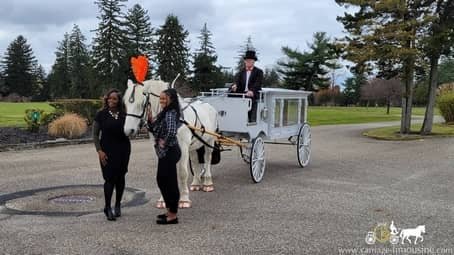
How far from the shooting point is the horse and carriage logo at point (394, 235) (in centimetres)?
579

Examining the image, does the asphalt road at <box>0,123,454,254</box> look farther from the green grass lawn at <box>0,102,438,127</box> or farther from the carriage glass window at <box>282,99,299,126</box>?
the green grass lawn at <box>0,102,438,127</box>

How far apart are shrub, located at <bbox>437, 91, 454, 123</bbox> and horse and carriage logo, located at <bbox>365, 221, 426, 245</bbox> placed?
27.3m

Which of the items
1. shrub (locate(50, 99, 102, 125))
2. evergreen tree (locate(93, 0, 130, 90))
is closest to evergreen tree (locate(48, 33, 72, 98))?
evergreen tree (locate(93, 0, 130, 90))

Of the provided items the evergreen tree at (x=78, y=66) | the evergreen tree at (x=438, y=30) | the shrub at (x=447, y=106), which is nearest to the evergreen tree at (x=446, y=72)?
the shrub at (x=447, y=106)

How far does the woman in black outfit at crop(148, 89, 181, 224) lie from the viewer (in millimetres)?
6250

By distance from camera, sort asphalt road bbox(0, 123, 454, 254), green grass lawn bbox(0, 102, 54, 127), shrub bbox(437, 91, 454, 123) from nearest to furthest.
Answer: asphalt road bbox(0, 123, 454, 254), green grass lawn bbox(0, 102, 54, 127), shrub bbox(437, 91, 454, 123)

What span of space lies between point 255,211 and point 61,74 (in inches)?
2875

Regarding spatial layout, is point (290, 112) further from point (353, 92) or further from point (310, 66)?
point (353, 92)

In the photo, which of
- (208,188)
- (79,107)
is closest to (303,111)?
(208,188)

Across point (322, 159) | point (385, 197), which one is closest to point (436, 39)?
point (322, 159)

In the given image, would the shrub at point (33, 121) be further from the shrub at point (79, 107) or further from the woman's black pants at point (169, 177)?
the woman's black pants at point (169, 177)

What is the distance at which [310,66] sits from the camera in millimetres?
63375

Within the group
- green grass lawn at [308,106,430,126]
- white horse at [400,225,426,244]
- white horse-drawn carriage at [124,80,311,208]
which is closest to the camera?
white horse at [400,225,426,244]

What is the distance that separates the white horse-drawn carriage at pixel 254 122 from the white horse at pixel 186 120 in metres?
0.50
